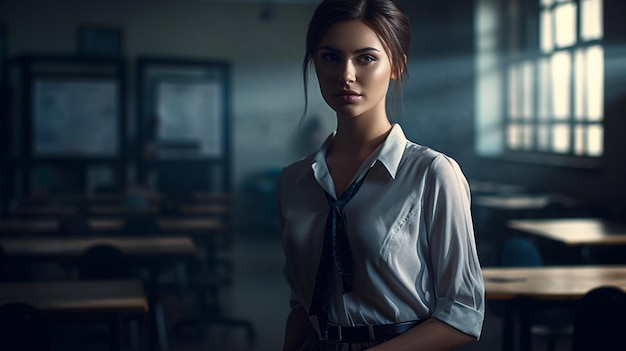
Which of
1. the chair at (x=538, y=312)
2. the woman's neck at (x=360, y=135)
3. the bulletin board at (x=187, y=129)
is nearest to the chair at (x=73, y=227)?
the chair at (x=538, y=312)

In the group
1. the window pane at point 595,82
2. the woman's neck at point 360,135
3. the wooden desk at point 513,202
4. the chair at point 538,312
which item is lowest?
the chair at point 538,312

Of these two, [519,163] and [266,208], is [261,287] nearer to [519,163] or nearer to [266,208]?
[519,163]

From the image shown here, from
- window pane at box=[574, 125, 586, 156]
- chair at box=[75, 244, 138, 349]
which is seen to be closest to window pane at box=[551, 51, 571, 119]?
window pane at box=[574, 125, 586, 156]

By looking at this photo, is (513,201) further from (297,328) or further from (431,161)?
(431,161)

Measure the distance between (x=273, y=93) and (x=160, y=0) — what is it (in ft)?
6.73

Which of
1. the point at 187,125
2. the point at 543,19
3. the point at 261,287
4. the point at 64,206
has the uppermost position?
the point at 543,19

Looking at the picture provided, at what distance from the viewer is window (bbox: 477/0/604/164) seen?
805 cm

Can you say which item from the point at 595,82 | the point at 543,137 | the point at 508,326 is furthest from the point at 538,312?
the point at 543,137

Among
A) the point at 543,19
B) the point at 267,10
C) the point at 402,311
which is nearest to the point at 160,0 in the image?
the point at 267,10

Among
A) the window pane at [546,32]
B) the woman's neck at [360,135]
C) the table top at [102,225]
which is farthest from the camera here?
the window pane at [546,32]

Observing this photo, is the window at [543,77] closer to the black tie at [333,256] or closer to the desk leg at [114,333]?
the desk leg at [114,333]

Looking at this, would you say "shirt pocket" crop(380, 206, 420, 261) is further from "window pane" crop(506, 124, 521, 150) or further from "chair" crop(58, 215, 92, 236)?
"window pane" crop(506, 124, 521, 150)

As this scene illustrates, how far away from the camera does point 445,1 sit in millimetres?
10086

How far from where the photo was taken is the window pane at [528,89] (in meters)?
9.74
